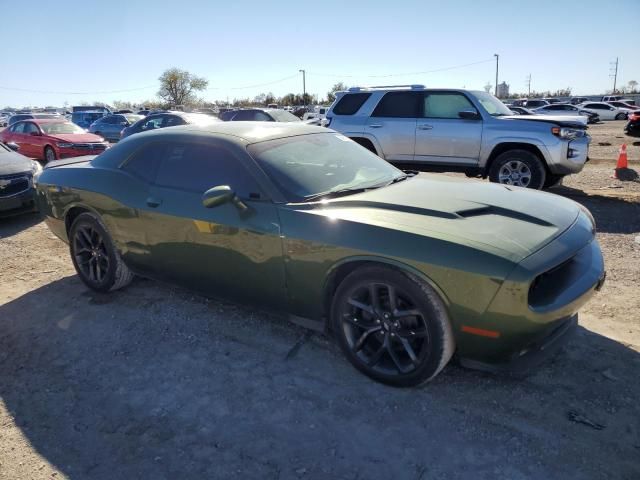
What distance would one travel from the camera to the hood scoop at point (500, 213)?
2920 mm

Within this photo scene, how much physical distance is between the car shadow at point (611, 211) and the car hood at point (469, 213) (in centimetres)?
324

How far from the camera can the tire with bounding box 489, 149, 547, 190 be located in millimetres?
7500

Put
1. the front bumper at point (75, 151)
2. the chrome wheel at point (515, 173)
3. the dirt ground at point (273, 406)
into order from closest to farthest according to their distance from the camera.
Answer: the dirt ground at point (273, 406) → the chrome wheel at point (515, 173) → the front bumper at point (75, 151)

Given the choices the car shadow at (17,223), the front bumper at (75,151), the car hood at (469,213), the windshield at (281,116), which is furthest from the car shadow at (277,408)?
the windshield at (281,116)

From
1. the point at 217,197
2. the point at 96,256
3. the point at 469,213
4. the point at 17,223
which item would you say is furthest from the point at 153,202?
the point at 17,223

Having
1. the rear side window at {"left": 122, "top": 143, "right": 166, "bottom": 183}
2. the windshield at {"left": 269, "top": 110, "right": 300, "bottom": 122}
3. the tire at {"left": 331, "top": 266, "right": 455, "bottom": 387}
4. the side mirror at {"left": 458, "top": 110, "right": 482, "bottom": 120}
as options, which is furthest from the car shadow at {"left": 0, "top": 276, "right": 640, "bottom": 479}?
the windshield at {"left": 269, "top": 110, "right": 300, "bottom": 122}

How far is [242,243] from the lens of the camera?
3.29m

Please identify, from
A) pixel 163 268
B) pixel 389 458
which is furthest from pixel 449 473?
pixel 163 268

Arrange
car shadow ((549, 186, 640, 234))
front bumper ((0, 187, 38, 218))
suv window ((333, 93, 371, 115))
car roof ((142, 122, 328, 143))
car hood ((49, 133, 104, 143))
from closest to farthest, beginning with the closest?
1. car roof ((142, 122, 328, 143))
2. car shadow ((549, 186, 640, 234))
3. front bumper ((0, 187, 38, 218))
4. suv window ((333, 93, 371, 115))
5. car hood ((49, 133, 104, 143))

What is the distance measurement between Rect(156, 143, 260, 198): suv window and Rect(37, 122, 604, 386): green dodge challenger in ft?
0.04

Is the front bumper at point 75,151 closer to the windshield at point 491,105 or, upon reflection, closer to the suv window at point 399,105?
the suv window at point 399,105

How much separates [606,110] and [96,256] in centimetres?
3942

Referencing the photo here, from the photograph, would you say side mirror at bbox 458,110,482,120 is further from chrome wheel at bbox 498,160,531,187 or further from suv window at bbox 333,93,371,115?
suv window at bbox 333,93,371,115

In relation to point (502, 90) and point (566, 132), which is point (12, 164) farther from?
point (502, 90)
